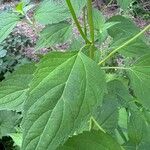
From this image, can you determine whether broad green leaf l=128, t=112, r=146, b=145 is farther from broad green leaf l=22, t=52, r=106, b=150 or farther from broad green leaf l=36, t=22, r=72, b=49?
broad green leaf l=22, t=52, r=106, b=150

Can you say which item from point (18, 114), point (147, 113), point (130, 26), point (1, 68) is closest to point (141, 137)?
point (147, 113)

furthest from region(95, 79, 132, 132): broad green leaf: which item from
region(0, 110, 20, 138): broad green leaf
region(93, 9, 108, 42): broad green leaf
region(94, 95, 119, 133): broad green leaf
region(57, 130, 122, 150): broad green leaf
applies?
region(0, 110, 20, 138): broad green leaf

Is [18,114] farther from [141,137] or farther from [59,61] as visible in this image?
[59,61]

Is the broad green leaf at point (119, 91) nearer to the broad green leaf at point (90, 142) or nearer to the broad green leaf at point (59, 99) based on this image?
the broad green leaf at point (90, 142)

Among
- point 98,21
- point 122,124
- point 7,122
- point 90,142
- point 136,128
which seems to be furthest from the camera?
point 7,122

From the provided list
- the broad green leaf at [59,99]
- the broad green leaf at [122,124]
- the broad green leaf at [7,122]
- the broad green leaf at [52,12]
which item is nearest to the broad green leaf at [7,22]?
the broad green leaf at [52,12]

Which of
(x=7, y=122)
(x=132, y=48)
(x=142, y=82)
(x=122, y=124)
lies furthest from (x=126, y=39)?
(x=7, y=122)

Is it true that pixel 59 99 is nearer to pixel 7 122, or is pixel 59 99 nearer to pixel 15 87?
pixel 15 87
